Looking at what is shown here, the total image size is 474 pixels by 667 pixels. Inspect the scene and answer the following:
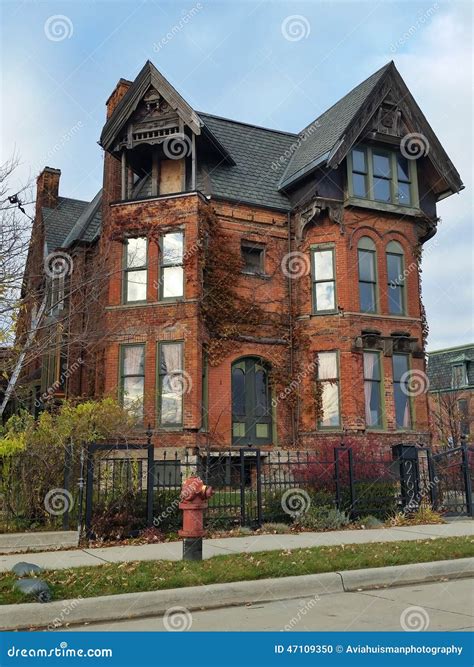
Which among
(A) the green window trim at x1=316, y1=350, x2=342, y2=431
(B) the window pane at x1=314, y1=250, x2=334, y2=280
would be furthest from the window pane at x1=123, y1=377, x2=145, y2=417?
(B) the window pane at x1=314, y1=250, x2=334, y2=280

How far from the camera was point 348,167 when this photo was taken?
Result: 66.9 ft

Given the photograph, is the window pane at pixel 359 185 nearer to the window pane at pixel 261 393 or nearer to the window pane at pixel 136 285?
the window pane at pixel 261 393

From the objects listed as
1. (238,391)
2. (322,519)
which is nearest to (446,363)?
(238,391)

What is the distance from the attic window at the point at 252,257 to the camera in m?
20.4

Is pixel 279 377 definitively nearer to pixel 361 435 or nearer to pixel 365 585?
pixel 361 435

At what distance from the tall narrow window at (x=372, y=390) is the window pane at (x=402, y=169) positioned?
20.1 ft

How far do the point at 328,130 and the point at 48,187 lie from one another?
14765 mm

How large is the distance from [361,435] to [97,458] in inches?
384

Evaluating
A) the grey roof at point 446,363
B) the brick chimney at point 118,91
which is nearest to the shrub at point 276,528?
the brick chimney at point 118,91

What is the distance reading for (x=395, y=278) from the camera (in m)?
21.0

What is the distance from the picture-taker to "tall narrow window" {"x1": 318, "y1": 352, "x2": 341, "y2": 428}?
19.4 meters

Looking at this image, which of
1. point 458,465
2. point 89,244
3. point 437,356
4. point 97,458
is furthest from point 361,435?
point 437,356

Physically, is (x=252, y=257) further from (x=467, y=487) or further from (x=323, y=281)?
(x=467, y=487)

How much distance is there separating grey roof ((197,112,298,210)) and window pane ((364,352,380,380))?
552 centimetres
